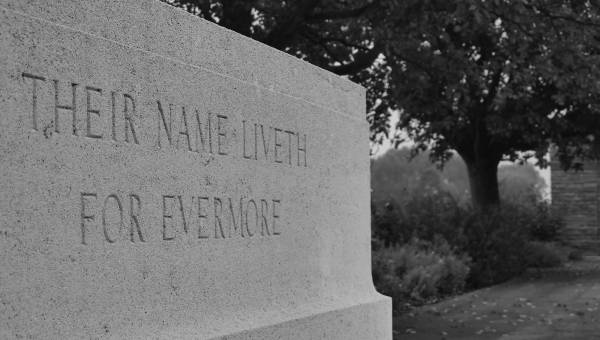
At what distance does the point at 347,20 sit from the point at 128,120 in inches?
335

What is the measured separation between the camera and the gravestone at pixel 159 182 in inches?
112

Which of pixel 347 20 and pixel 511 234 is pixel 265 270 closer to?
pixel 347 20

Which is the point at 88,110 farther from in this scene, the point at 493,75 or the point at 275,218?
the point at 493,75

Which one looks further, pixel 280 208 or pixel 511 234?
pixel 511 234

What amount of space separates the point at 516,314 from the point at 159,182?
6.94 meters

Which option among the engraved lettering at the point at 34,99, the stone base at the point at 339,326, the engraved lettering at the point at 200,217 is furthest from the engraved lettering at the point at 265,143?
the engraved lettering at the point at 34,99

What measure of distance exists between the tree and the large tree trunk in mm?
21

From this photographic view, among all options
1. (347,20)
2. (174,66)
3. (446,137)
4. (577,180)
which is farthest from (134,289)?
(577,180)

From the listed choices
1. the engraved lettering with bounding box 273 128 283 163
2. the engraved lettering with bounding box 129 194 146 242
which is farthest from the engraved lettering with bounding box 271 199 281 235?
the engraved lettering with bounding box 129 194 146 242

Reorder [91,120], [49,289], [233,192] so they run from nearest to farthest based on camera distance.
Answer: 1. [49,289]
2. [91,120]
3. [233,192]

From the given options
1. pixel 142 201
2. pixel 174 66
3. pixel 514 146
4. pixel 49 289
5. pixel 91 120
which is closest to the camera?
pixel 49 289

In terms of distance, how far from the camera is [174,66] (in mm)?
3586

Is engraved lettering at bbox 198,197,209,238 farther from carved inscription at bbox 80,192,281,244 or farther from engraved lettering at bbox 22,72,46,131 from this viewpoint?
engraved lettering at bbox 22,72,46,131

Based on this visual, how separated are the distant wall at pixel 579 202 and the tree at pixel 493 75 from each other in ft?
11.2
